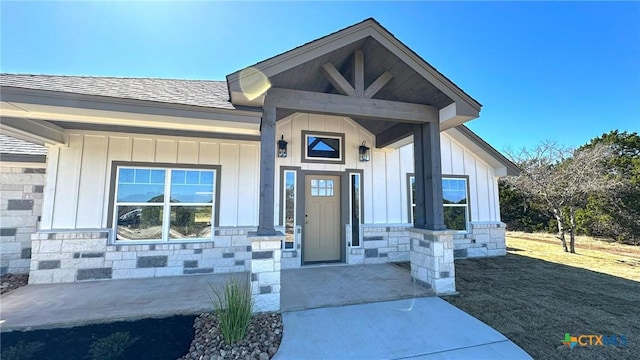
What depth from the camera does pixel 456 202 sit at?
7180mm

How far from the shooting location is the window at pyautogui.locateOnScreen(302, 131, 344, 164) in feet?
20.0

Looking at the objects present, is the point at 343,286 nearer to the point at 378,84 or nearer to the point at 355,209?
the point at 355,209

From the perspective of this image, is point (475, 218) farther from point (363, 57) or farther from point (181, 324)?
point (181, 324)

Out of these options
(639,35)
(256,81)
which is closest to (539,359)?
(256,81)

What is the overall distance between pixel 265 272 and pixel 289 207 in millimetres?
2527

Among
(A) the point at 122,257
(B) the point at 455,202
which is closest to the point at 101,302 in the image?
(A) the point at 122,257

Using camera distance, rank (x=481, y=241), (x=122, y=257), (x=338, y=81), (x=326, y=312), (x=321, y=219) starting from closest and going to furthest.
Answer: (x=326, y=312)
(x=338, y=81)
(x=122, y=257)
(x=321, y=219)
(x=481, y=241)

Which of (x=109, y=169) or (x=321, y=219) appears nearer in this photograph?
(x=109, y=169)

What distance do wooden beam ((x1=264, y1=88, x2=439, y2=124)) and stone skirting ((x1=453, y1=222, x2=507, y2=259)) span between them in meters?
4.25

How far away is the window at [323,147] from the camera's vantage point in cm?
610

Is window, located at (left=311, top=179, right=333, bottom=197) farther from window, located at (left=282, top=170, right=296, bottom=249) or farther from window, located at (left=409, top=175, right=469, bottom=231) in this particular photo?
window, located at (left=409, top=175, right=469, bottom=231)

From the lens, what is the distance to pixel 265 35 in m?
6.18

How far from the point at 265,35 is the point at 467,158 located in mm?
6370

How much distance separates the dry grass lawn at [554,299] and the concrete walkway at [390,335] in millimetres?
315
